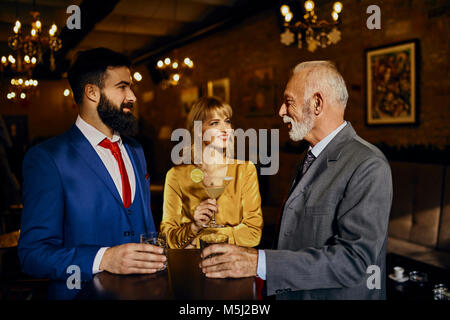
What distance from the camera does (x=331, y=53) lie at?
5.39m

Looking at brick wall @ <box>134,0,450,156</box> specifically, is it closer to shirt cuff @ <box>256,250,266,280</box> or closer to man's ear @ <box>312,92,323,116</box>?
man's ear @ <box>312,92,323,116</box>

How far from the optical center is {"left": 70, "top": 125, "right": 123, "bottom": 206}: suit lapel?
157 centimetres

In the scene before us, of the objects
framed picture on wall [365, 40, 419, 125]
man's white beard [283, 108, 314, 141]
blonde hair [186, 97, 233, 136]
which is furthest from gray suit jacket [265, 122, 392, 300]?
framed picture on wall [365, 40, 419, 125]

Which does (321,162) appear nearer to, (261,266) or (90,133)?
(261,266)

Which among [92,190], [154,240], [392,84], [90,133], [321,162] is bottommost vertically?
[154,240]

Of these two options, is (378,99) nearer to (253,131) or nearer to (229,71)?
(253,131)

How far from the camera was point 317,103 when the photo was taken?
5.22ft

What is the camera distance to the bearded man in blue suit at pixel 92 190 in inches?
52.7

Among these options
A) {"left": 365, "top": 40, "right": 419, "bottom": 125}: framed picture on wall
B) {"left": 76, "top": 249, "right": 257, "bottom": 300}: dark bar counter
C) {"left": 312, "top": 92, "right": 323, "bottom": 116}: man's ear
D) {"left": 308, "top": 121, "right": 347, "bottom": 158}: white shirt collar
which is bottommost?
{"left": 76, "top": 249, "right": 257, "bottom": 300}: dark bar counter

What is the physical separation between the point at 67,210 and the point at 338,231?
3.50 feet

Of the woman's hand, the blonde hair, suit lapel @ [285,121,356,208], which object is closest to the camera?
suit lapel @ [285,121,356,208]

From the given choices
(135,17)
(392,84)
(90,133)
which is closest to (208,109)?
(90,133)

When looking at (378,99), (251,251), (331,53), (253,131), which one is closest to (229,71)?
(253,131)
